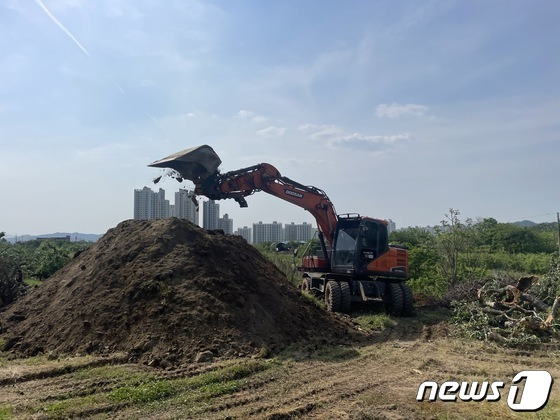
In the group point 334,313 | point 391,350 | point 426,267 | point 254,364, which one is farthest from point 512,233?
point 254,364

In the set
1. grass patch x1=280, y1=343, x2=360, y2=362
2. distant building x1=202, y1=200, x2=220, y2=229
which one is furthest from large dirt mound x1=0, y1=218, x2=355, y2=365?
distant building x1=202, y1=200, x2=220, y2=229

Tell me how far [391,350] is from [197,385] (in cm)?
412

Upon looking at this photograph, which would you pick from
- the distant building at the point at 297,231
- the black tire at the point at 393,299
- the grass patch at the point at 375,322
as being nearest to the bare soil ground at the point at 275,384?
the grass patch at the point at 375,322

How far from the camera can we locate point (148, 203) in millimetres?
25266

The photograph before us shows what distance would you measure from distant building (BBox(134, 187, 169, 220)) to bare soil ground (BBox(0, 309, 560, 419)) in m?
17.5

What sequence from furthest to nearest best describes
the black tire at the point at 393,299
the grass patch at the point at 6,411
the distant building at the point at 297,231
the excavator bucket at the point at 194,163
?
the distant building at the point at 297,231
the black tire at the point at 393,299
the excavator bucket at the point at 194,163
the grass patch at the point at 6,411

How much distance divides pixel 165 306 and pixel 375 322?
5.52 metres

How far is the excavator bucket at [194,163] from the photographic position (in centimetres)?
1130

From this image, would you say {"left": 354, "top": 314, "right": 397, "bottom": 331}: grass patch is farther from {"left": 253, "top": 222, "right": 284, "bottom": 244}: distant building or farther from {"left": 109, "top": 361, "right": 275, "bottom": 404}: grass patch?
{"left": 253, "top": 222, "right": 284, "bottom": 244}: distant building

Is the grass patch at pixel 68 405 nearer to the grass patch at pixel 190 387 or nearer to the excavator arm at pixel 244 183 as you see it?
the grass patch at pixel 190 387

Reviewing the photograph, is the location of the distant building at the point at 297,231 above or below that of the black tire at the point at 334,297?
above

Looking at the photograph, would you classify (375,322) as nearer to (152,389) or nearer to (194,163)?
(194,163)

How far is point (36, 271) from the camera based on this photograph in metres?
19.6

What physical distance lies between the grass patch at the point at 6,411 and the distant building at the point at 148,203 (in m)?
19.8
